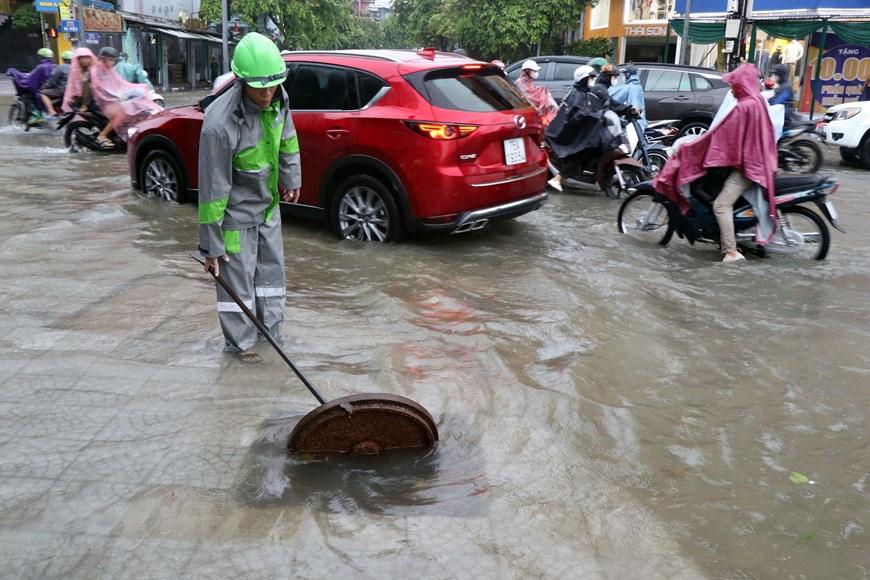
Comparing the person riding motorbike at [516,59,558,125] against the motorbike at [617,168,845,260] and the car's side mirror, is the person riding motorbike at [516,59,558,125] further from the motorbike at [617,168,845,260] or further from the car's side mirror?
the car's side mirror

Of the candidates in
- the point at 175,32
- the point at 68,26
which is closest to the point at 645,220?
the point at 68,26

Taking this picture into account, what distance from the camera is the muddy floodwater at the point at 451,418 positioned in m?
3.06

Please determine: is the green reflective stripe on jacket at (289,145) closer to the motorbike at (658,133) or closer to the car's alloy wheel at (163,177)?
the car's alloy wheel at (163,177)

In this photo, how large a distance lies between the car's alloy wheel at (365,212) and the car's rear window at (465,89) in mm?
882

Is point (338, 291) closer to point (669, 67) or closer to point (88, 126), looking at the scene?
point (88, 126)

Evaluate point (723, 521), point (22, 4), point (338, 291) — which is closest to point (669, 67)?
point (338, 291)

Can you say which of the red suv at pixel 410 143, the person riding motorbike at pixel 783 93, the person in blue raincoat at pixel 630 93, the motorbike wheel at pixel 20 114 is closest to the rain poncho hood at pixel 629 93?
the person in blue raincoat at pixel 630 93

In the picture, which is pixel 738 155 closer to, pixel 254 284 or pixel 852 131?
pixel 254 284

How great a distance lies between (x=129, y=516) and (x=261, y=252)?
1.95 metres

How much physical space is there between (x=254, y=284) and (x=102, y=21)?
38.5m

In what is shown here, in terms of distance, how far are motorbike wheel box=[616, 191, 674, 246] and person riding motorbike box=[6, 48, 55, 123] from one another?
12.3 metres

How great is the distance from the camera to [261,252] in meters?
4.79

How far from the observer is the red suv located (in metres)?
6.95

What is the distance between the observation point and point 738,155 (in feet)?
23.0
